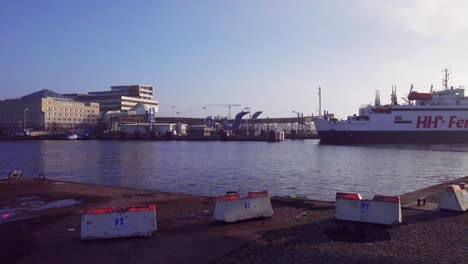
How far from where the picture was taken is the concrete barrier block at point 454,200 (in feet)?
32.8

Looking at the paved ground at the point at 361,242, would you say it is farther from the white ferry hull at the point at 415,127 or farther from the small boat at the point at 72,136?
the small boat at the point at 72,136

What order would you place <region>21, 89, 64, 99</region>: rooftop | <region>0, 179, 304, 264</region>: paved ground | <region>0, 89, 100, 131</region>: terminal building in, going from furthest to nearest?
<region>21, 89, 64, 99</region>: rooftop, <region>0, 89, 100, 131</region>: terminal building, <region>0, 179, 304, 264</region>: paved ground

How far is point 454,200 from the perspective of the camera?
10016 millimetres

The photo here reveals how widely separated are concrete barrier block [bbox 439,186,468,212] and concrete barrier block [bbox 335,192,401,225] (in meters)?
2.11

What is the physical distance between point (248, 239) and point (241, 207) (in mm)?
1499

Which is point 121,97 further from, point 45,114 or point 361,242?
point 361,242

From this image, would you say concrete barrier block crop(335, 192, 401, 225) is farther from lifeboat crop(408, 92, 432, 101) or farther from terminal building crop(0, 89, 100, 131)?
terminal building crop(0, 89, 100, 131)

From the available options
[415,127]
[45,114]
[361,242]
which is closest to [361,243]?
[361,242]

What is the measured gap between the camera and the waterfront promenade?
6.54m

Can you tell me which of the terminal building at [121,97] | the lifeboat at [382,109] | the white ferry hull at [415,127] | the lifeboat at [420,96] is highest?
the terminal building at [121,97]

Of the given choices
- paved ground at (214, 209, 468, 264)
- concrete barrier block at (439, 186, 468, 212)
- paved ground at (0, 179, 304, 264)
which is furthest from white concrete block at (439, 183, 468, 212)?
paved ground at (0, 179, 304, 264)

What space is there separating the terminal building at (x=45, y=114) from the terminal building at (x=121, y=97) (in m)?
15.2

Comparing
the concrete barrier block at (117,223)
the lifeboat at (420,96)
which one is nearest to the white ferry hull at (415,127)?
the lifeboat at (420,96)

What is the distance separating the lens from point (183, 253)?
680 centimetres
